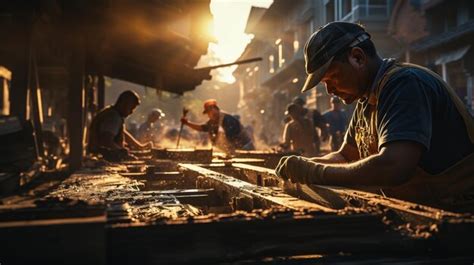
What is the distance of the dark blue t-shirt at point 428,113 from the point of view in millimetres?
2031

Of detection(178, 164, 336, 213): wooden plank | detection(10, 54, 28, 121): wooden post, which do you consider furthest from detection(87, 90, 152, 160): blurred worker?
detection(178, 164, 336, 213): wooden plank

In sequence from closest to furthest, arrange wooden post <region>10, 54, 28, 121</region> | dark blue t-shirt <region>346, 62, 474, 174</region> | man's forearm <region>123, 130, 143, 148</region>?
dark blue t-shirt <region>346, 62, 474, 174</region>, wooden post <region>10, 54, 28, 121</region>, man's forearm <region>123, 130, 143, 148</region>

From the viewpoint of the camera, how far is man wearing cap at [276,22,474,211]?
1.96 m

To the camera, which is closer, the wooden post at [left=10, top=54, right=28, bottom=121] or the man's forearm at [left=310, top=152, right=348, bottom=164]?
the man's forearm at [left=310, top=152, right=348, bottom=164]

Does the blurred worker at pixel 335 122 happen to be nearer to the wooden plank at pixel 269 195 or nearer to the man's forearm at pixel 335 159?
the man's forearm at pixel 335 159

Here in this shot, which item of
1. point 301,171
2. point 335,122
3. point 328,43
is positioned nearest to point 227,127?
point 335,122

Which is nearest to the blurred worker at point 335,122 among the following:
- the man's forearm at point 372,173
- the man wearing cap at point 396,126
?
the man wearing cap at point 396,126

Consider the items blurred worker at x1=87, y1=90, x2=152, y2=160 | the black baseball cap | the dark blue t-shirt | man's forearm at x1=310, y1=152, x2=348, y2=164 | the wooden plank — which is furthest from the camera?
blurred worker at x1=87, y1=90, x2=152, y2=160

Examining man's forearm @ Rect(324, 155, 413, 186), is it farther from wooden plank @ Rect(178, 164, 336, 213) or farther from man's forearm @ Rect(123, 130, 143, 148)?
man's forearm @ Rect(123, 130, 143, 148)

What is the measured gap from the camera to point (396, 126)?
199cm

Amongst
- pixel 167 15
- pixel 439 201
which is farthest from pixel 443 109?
pixel 167 15

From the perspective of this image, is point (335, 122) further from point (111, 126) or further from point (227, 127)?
point (111, 126)

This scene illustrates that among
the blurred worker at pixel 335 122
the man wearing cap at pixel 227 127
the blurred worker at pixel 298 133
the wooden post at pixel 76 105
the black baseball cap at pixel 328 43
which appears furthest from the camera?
the blurred worker at pixel 335 122

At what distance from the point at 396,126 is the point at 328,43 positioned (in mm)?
602
